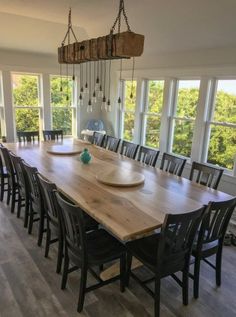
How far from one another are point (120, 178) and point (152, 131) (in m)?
2.86

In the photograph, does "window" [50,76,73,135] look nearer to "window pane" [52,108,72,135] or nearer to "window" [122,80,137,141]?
"window pane" [52,108,72,135]

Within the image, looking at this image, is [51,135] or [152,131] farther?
[152,131]

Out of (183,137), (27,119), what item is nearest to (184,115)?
(183,137)

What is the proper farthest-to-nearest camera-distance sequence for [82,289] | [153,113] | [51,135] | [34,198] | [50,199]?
[153,113]
[51,135]
[34,198]
[50,199]
[82,289]

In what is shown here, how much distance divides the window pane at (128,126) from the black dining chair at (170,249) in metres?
4.11

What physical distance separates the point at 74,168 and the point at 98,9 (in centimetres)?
254

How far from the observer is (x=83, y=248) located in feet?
6.78

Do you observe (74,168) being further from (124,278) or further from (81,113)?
(81,113)

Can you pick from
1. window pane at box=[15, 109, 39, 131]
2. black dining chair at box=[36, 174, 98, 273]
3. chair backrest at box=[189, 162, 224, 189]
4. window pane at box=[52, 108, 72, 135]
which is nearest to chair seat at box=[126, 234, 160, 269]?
black dining chair at box=[36, 174, 98, 273]

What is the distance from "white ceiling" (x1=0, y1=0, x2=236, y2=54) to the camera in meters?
3.47

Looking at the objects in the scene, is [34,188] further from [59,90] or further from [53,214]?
[59,90]

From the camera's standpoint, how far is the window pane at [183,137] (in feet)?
15.9

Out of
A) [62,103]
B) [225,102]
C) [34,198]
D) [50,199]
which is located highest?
[225,102]

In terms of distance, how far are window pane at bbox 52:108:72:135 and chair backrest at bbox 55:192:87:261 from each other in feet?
14.3
